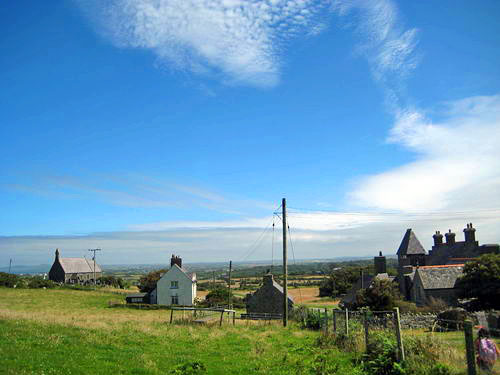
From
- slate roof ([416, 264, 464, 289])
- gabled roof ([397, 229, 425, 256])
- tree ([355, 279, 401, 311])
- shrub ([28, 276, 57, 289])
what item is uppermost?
gabled roof ([397, 229, 425, 256])

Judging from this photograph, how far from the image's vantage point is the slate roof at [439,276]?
4403 cm

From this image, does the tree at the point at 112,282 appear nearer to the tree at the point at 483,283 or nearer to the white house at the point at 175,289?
the white house at the point at 175,289

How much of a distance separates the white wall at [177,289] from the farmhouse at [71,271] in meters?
55.2

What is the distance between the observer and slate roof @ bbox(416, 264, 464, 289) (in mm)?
44031

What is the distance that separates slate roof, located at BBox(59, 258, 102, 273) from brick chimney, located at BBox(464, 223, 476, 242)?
101 metres

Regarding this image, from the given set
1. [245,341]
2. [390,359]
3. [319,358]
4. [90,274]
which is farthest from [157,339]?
[90,274]

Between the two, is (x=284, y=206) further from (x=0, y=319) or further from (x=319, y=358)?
(x=0, y=319)

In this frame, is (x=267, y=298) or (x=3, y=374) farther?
(x=267, y=298)

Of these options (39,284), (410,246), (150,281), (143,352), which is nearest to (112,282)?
(39,284)

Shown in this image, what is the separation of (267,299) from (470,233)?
38.1 meters

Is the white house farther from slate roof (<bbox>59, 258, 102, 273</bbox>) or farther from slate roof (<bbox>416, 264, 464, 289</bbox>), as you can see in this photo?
slate roof (<bbox>59, 258, 102, 273</bbox>)

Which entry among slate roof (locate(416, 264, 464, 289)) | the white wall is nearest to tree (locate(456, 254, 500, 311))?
slate roof (locate(416, 264, 464, 289))

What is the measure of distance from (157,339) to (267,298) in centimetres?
2690

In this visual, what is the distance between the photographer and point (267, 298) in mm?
44031
